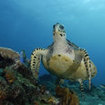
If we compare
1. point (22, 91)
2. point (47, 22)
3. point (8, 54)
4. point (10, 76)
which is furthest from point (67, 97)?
point (47, 22)

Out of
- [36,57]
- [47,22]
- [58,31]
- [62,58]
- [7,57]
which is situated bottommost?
[7,57]

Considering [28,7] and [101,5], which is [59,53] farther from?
[28,7]

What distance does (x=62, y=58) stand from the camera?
22.1 ft

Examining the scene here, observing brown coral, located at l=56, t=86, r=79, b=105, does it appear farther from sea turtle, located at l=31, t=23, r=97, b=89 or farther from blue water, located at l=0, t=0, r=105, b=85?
blue water, located at l=0, t=0, r=105, b=85

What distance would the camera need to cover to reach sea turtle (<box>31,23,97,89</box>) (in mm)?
6734

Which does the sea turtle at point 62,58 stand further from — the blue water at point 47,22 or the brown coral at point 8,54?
the blue water at point 47,22

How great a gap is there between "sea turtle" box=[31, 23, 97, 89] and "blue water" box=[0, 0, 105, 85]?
53.2ft

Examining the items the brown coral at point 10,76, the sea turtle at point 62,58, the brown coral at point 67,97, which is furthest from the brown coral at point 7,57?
the brown coral at point 67,97

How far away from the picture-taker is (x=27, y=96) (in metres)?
4.08

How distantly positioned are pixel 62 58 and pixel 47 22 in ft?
273

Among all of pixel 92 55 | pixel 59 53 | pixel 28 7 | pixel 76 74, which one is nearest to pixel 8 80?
pixel 59 53

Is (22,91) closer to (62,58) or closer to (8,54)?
(8,54)

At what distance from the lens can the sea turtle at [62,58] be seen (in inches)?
265

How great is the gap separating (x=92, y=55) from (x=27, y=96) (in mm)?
162489
